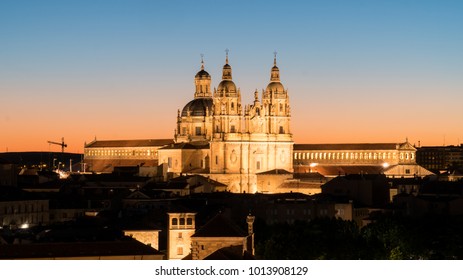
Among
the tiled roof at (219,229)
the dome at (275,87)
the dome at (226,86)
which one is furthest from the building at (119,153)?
the tiled roof at (219,229)

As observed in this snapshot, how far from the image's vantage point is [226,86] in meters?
145

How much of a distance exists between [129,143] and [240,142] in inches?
1328

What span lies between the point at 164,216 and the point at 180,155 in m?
70.6

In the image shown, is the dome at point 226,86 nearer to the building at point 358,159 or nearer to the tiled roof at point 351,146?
the building at point 358,159

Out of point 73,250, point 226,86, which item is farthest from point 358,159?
point 73,250

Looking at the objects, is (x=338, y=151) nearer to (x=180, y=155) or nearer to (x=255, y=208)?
(x=180, y=155)

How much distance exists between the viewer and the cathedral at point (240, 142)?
14338cm

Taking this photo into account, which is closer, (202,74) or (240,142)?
(240,142)

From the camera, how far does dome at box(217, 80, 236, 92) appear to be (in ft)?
475

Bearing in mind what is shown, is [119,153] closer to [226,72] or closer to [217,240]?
[226,72]

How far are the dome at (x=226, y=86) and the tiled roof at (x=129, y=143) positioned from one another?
2333cm

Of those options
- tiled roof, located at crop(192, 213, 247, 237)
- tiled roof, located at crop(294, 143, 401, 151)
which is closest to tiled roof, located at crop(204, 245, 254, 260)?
tiled roof, located at crop(192, 213, 247, 237)
